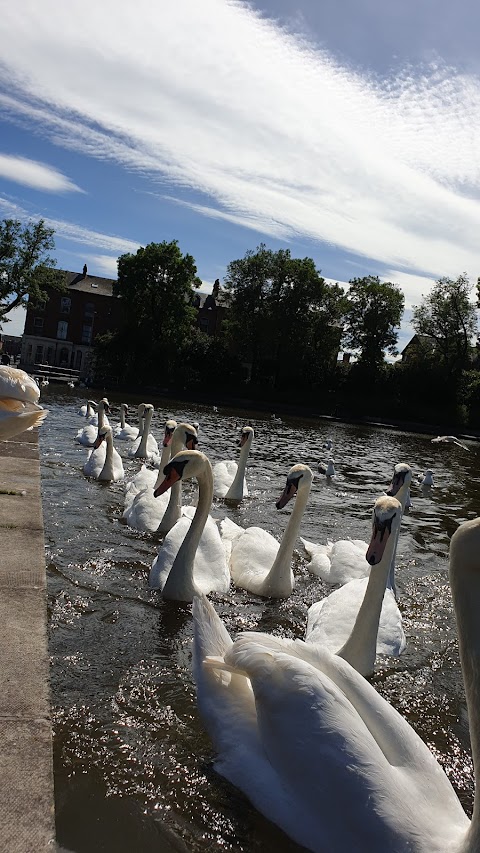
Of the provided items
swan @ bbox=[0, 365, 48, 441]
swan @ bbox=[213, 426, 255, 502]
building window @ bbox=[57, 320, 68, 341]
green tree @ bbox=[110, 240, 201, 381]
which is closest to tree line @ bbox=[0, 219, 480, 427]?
green tree @ bbox=[110, 240, 201, 381]

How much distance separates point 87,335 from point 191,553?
7535cm

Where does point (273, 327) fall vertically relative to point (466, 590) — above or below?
above

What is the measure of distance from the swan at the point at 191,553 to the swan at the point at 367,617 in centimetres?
110

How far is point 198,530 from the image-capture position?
6.60 meters

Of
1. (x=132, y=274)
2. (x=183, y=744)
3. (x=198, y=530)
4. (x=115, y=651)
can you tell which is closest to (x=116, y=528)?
(x=198, y=530)

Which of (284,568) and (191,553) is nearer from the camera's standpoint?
(191,553)

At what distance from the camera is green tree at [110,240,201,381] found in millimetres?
57938

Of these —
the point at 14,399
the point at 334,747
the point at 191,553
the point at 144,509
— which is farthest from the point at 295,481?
the point at 334,747

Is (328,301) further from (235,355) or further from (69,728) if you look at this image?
(69,728)

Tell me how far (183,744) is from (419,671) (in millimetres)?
2470

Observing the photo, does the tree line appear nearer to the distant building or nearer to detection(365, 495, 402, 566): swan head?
the distant building

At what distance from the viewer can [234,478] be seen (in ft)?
43.5

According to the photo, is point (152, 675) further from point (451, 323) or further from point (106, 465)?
point (451, 323)

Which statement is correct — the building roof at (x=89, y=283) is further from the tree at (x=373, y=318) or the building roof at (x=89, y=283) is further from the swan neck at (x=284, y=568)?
the swan neck at (x=284, y=568)
